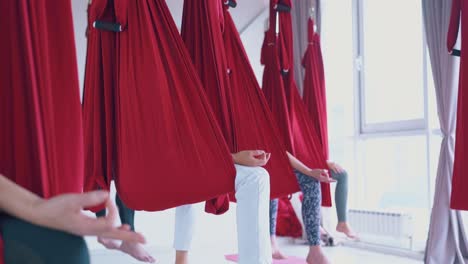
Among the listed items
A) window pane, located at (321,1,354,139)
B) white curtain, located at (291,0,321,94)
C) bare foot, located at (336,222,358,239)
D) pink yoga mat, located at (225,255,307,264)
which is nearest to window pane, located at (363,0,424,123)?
window pane, located at (321,1,354,139)

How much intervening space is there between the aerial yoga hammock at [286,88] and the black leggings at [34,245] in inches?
87.8

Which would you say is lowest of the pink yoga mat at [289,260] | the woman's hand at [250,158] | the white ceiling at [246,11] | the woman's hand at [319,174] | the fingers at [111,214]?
the pink yoga mat at [289,260]

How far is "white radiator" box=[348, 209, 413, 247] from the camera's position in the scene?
3.83 meters

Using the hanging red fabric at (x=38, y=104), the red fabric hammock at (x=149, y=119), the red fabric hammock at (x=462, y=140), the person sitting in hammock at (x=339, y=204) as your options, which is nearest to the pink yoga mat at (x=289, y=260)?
the person sitting in hammock at (x=339, y=204)

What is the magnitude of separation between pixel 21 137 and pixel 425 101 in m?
3.49

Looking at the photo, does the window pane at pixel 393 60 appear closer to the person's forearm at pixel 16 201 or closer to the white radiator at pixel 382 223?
A: the white radiator at pixel 382 223

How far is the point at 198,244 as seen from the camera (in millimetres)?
4344

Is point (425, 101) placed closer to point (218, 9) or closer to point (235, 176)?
point (218, 9)

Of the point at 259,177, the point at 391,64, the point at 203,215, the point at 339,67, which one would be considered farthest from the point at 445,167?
the point at 203,215

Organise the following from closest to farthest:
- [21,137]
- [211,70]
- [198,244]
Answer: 1. [21,137]
2. [211,70]
3. [198,244]

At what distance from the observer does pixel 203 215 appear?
443 centimetres

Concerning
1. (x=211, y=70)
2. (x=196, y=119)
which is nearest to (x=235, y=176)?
(x=196, y=119)

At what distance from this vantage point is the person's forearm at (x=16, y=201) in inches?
29.0

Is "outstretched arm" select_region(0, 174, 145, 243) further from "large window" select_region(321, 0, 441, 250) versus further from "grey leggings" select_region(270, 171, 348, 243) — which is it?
"large window" select_region(321, 0, 441, 250)
